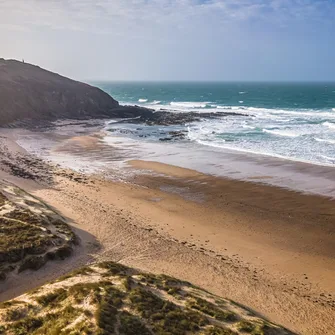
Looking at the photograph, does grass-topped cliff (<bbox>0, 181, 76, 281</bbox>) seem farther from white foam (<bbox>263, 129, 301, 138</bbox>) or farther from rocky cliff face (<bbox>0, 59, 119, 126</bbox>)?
rocky cliff face (<bbox>0, 59, 119, 126</bbox>)

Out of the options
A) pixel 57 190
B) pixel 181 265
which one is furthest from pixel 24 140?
pixel 181 265

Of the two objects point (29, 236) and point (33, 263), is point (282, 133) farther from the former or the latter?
point (33, 263)

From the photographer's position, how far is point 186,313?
1003cm

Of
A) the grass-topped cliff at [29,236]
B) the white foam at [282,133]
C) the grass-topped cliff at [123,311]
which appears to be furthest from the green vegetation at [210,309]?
the white foam at [282,133]

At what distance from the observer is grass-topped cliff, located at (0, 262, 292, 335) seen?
899 cm

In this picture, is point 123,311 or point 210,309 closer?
point 123,311

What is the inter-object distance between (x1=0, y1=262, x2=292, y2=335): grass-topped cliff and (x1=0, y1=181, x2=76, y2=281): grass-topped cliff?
3.02 meters

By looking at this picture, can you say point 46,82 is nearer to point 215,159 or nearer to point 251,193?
point 215,159

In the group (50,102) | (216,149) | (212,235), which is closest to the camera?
(212,235)

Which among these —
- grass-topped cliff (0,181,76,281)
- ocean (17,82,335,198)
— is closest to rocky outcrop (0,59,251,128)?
ocean (17,82,335,198)

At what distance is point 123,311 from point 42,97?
60.1 meters

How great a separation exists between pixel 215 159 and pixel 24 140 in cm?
2306

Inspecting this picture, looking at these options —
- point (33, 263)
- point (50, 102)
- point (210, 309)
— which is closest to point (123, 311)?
point (210, 309)

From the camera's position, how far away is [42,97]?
64.0 metres
